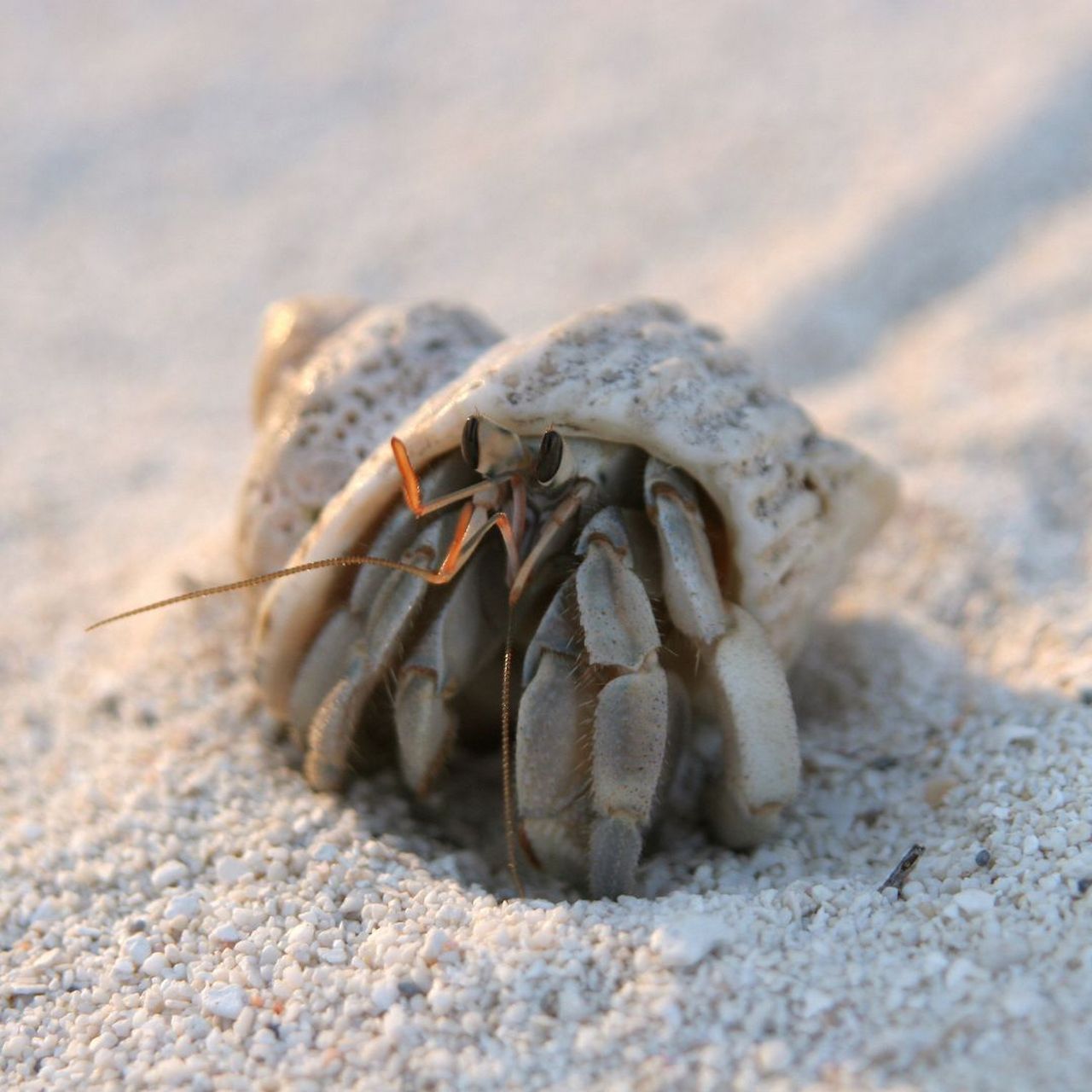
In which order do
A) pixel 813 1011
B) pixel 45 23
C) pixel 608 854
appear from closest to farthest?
1. pixel 813 1011
2. pixel 608 854
3. pixel 45 23

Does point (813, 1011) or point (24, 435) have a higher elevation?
point (24, 435)

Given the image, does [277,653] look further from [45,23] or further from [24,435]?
[45,23]

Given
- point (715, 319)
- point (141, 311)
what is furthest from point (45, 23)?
point (715, 319)

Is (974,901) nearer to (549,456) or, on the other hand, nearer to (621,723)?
(621,723)

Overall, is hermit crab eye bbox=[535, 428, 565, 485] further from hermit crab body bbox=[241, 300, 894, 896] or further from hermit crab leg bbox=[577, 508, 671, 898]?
hermit crab leg bbox=[577, 508, 671, 898]

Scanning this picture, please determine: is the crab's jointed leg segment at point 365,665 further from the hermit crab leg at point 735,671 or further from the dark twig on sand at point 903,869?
the dark twig on sand at point 903,869

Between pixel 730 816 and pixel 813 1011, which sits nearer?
pixel 813 1011

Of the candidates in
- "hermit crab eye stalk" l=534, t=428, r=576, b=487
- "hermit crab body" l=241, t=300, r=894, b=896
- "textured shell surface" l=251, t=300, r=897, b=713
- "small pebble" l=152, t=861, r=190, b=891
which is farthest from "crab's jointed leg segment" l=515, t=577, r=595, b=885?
"small pebble" l=152, t=861, r=190, b=891
